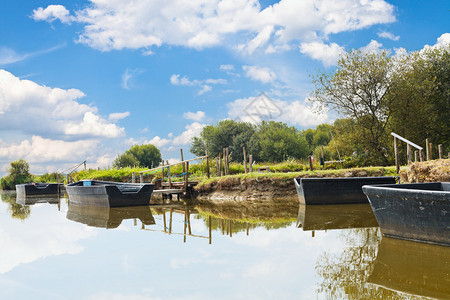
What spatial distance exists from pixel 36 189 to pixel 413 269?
1193 inches

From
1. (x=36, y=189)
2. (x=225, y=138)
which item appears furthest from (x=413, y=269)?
(x=225, y=138)

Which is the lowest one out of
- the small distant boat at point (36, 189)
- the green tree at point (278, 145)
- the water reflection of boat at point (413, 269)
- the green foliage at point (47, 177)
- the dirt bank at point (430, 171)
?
the water reflection of boat at point (413, 269)

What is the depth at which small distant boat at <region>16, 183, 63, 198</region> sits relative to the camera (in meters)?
29.6

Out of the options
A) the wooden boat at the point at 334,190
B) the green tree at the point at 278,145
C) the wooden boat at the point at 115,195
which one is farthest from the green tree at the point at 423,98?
the green tree at the point at 278,145

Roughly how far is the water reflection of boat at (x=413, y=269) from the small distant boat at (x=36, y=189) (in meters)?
29.1

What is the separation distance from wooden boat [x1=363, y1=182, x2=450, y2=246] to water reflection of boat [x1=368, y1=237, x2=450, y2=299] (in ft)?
0.59

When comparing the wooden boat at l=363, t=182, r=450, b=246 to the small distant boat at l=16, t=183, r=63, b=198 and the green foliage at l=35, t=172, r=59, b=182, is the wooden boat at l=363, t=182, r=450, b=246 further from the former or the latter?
the green foliage at l=35, t=172, r=59, b=182

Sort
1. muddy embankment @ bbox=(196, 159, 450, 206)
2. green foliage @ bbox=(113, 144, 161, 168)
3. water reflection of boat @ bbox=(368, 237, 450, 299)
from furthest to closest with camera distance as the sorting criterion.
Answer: green foliage @ bbox=(113, 144, 161, 168), muddy embankment @ bbox=(196, 159, 450, 206), water reflection of boat @ bbox=(368, 237, 450, 299)

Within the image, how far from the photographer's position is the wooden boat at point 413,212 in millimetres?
5973

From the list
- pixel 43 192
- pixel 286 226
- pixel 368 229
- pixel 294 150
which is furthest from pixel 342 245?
pixel 294 150

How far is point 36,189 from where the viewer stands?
30031mm

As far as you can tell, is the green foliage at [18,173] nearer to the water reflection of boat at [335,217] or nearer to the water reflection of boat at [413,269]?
the water reflection of boat at [335,217]

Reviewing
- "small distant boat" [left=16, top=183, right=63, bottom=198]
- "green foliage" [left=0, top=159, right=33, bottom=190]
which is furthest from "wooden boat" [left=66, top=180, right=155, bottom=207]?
"green foliage" [left=0, top=159, right=33, bottom=190]

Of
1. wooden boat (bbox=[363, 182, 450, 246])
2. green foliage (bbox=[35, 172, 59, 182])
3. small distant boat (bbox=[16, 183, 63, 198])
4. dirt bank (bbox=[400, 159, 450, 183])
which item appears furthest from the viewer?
green foliage (bbox=[35, 172, 59, 182])
